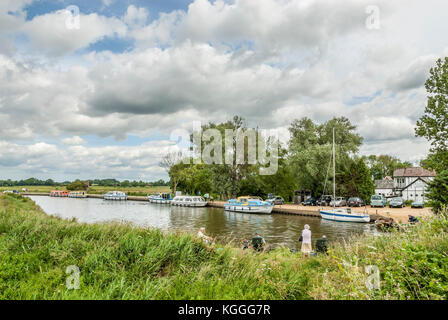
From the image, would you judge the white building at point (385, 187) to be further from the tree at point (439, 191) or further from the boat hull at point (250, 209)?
the tree at point (439, 191)

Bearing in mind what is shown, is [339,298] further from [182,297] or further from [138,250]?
[138,250]

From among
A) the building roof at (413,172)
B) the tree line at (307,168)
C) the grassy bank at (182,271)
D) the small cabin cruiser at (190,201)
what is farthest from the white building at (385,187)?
the grassy bank at (182,271)

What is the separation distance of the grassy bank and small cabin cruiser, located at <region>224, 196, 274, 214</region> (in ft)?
109

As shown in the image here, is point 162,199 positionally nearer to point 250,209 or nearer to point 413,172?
point 250,209

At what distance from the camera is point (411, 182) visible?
68.9m

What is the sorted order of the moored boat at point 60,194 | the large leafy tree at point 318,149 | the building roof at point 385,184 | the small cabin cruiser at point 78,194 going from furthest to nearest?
the moored boat at point 60,194 < the small cabin cruiser at point 78,194 < the building roof at point 385,184 < the large leafy tree at point 318,149

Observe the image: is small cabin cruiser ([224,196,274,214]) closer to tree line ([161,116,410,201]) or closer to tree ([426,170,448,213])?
tree line ([161,116,410,201])

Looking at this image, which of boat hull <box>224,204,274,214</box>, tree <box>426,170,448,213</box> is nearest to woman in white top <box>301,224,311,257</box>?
tree <box>426,170,448,213</box>

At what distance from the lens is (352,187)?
48.7 m

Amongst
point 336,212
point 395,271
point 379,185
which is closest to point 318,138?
point 336,212

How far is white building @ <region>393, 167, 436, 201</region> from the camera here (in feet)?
219

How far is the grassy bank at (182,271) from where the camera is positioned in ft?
15.4

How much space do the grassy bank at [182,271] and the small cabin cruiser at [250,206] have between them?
3310 cm

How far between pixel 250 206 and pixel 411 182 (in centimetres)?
4930
